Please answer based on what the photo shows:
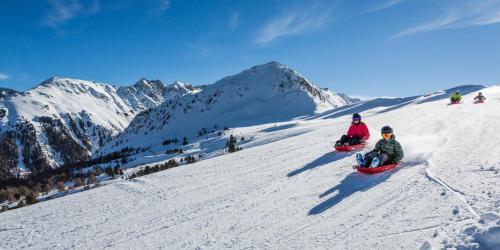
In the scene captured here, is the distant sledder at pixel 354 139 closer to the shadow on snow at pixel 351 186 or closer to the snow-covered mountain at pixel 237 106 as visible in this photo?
the shadow on snow at pixel 351 186

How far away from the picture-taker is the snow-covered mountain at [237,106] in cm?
10894

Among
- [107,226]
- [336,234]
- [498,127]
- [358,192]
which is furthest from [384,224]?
[498,127]

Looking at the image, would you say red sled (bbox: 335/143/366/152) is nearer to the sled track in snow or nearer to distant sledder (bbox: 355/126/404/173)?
distant sledder (bbox: 355/126/404/173)

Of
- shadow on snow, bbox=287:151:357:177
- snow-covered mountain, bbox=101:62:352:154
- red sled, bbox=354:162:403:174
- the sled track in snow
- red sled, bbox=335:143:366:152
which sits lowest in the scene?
the sled track in snow

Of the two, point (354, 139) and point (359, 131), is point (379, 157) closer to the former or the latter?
point (354, 139)

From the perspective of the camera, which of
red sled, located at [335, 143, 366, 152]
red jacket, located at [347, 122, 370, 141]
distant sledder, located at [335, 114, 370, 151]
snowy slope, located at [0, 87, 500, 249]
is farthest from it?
red jacket, located at [347, 122, 370, 141]

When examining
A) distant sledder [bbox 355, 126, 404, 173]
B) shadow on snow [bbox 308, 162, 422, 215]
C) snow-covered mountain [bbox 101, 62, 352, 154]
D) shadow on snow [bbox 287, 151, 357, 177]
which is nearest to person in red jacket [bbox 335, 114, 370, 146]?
shadow on snow [bbox 287, 151, 357, 177]

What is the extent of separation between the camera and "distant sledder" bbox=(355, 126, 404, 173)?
1054 centimetres

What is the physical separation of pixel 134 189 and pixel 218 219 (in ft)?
19.1

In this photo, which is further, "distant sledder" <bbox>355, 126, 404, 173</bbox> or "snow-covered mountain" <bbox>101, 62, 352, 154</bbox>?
"snow-covered mountain" <bbox>101, 62, 352, 154</bbox>

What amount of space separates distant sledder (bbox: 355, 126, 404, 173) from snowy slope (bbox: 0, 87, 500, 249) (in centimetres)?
34

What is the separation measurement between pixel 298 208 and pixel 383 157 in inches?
141

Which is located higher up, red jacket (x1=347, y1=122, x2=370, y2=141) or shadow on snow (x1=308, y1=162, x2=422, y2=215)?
red jacket (x1=347, y1=122, x2=370, y2=141)

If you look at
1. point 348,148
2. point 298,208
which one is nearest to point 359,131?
point 348,148
